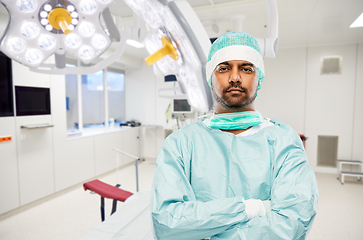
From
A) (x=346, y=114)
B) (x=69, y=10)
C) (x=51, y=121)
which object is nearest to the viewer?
(x=69, y=10)

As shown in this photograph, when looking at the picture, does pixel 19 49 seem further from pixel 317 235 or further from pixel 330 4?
pixel 317 235

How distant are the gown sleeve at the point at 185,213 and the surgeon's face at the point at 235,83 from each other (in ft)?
1.14

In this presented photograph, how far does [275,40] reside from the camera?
1.23 metres

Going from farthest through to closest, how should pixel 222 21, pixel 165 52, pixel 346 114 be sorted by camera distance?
pixel 346 114 < pixel 222 21 < pixel 165 52

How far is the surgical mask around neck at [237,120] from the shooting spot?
36.6 inches

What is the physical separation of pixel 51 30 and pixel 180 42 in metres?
0.71

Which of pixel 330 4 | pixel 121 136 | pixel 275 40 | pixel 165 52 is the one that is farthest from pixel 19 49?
pixel 121 136

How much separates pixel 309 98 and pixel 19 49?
4423 mm

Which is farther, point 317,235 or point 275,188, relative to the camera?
point 317,235

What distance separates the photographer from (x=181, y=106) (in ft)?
13.8

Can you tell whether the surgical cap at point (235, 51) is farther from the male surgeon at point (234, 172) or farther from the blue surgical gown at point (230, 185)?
the blue surgical gown at point (230, 185)

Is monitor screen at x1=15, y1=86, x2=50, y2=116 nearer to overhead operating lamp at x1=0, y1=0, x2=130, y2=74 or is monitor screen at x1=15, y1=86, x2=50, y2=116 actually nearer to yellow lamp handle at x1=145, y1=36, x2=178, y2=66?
overhead operating lamp at x1=0, y1=0, x2=130, y2=74

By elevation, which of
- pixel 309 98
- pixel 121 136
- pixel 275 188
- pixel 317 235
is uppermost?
pixel 309 98

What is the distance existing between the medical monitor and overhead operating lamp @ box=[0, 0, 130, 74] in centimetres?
278
